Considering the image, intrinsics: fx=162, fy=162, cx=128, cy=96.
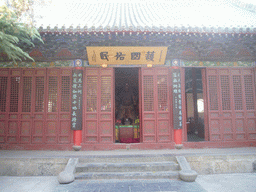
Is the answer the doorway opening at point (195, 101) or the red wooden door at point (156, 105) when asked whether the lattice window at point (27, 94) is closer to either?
the red wooden door at point (156, 105)

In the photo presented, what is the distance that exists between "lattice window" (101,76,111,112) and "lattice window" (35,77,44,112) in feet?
6.86

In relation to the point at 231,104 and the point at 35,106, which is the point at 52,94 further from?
the point at 231,104

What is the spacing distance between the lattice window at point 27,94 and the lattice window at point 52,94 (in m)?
0.70

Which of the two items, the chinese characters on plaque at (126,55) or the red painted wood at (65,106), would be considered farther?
the red painted wood at (65,106)

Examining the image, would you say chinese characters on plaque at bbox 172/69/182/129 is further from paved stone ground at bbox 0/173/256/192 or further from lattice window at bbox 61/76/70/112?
lattice window at bbox 61/76/70/112

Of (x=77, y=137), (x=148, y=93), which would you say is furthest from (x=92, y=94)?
(x=148, y=93)

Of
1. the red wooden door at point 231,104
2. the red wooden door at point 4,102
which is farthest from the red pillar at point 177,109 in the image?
the red wooden door at point 4,102

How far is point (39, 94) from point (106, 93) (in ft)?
7.63

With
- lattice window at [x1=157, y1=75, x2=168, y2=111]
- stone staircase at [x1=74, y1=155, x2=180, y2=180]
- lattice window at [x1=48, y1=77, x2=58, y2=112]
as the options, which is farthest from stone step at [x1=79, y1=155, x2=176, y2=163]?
lattice window at [x1=48, y1=77, x2=58, y2=112]

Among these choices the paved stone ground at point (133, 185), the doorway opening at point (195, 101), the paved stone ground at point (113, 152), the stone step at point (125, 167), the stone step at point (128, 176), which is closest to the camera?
the paved stone ground at point (133, 185)

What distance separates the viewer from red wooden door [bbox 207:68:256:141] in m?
5.68

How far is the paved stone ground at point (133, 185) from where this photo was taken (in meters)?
3.51

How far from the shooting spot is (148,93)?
5695 millimetres

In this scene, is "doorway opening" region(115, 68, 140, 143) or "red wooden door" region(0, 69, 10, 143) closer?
"red wooden door" region(0, 69, 10, 143)
